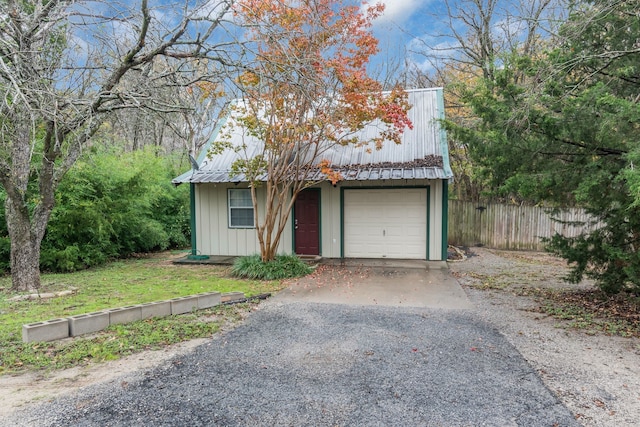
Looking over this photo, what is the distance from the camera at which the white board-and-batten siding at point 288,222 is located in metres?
10.1

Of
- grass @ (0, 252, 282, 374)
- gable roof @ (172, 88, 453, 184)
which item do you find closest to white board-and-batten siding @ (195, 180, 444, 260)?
gable roof @ (172, 88, 453, 184)

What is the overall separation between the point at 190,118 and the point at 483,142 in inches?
739

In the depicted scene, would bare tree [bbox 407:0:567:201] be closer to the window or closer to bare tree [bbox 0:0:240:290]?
the window

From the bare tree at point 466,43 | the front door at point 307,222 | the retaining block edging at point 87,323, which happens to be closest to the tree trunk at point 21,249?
the retaining block edging at point 87,323

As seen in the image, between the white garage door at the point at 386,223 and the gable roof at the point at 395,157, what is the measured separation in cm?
78

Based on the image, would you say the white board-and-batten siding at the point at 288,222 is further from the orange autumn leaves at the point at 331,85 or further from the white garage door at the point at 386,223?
the orange autumn leaves at the point at 331,85

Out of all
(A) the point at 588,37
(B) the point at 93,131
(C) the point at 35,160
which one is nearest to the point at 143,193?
(C) the point at 35,160

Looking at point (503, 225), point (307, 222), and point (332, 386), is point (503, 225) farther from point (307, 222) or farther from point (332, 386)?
point (332, 386)

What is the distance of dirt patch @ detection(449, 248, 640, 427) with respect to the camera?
3.01 m

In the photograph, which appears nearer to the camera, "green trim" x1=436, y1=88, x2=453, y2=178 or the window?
"green trim" x1=436, y1=88, x2=453, y2=178

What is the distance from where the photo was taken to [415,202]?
1026 centimetres

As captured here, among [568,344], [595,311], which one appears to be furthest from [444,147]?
[568,344]

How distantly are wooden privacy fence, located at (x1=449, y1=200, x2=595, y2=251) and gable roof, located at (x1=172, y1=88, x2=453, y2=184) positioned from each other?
Answer: 3929mm

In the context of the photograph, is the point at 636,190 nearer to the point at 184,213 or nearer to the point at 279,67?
the point at 279,67
